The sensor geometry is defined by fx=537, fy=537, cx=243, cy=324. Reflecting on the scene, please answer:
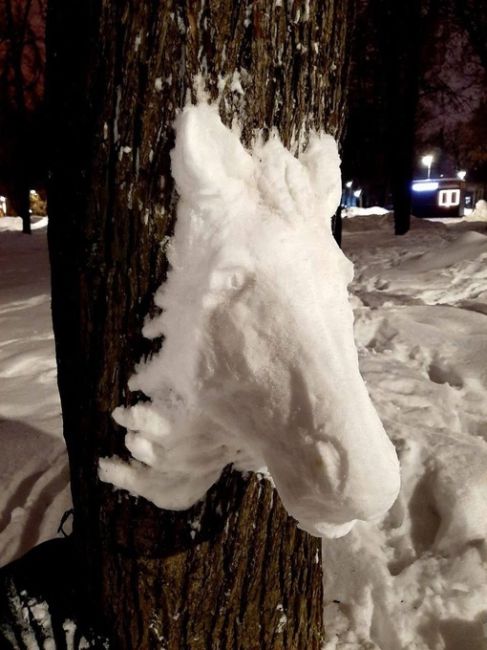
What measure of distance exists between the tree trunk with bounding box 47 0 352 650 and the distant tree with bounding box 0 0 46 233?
14834 mm

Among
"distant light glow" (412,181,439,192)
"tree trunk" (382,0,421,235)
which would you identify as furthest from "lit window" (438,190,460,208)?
"tree trunk" (382,0,421,235)

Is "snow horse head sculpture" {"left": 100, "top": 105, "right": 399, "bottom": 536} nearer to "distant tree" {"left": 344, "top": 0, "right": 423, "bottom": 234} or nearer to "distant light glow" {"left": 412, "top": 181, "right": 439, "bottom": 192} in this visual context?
"distant tree" {"left": 344, "top": 0, "right": 423, "bottom": 234}

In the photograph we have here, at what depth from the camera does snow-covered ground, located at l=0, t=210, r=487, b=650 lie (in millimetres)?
1883

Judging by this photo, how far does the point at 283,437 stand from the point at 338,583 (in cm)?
118

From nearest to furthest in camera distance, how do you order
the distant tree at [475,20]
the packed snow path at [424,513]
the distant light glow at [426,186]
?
1. the packed snow path at [424,513]
2. the distant tree at [475,20]
3. the distant light glow at [426,186]

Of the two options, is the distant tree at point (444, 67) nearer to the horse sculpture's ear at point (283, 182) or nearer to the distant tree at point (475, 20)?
the distant tree at point (475, 20)

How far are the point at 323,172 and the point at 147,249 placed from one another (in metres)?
0.45

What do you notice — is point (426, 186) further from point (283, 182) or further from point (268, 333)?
point (268, 333)

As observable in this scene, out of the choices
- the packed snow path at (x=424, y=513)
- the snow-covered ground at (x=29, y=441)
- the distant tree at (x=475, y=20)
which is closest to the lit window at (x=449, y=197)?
the distant tree at (x=475, y=20)

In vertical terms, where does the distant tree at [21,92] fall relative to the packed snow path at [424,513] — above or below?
above

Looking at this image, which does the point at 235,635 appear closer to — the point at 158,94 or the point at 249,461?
the point at 249,461

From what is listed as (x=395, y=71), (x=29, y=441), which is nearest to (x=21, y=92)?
(x=395, y=71)

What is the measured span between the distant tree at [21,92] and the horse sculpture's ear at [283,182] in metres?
15.0

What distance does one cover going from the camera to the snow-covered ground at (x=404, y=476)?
6.18 ft
